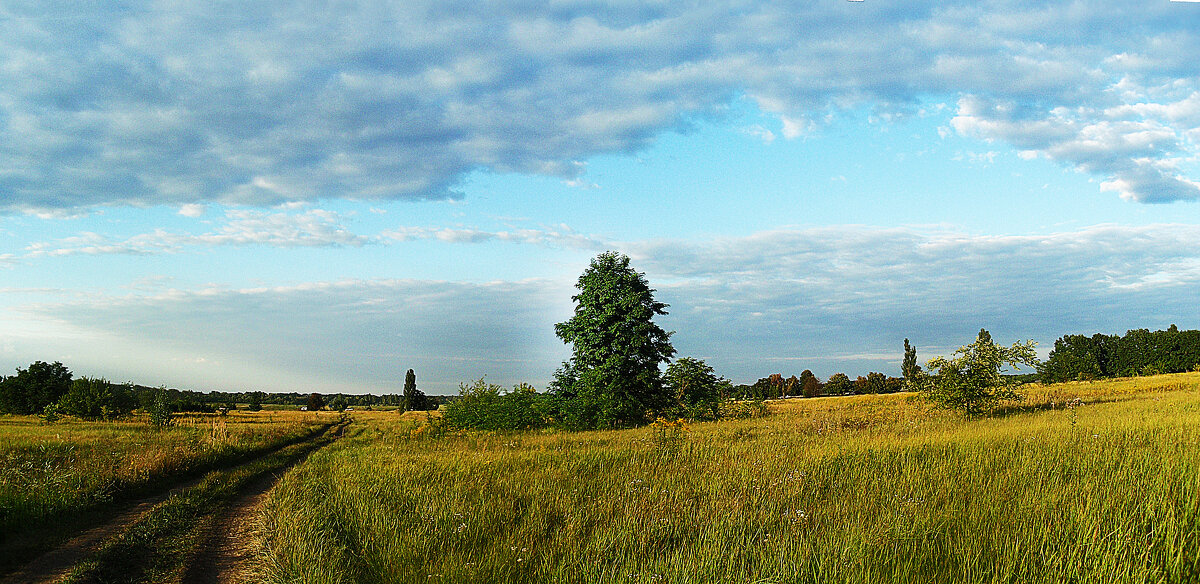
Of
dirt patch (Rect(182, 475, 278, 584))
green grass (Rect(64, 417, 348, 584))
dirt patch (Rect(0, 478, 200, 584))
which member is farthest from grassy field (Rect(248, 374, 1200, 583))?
dirt patch (Rect(0, 478, 200, 584))

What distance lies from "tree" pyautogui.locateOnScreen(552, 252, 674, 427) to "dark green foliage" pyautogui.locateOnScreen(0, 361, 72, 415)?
6630 centimetres

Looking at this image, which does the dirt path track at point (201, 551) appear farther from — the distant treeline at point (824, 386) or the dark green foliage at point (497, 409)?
the distant treeline at point (824, 386)

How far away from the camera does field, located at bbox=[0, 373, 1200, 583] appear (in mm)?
→ 5508

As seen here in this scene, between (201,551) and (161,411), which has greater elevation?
(161,411)

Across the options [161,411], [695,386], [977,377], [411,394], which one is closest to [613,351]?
[695,386]

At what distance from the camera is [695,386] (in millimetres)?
32250

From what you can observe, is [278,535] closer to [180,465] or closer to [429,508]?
[429,508]

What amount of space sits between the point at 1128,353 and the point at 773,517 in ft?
418

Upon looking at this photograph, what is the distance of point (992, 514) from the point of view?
21.3ft

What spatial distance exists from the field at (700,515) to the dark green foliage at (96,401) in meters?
52.5

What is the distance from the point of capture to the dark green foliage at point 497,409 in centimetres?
2920

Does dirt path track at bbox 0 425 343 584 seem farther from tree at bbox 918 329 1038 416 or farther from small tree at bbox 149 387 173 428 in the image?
small tree at bbox 149 387 173 428

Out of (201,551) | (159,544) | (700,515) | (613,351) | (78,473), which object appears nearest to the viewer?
(700,515)

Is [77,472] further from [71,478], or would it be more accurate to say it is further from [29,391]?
[29,391]
